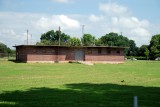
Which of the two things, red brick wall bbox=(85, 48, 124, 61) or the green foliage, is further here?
the green foliage

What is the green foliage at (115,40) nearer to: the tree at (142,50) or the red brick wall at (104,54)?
the tree at (142,50)

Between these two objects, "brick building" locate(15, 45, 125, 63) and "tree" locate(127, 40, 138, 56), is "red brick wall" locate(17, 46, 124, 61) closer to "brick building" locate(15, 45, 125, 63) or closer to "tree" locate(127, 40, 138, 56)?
"brick building" locate(15, 45, 125, 63)

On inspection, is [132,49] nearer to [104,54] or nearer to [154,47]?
[154,47]

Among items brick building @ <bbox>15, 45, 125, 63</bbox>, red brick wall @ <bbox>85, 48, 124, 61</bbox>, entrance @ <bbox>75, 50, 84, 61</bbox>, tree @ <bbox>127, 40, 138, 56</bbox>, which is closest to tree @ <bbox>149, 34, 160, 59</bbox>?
tree @ <bbox>127, 40, 138, 56</bbox>

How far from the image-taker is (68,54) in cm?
5741

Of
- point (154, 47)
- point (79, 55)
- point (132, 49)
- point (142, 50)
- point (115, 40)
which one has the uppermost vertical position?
point (115, 40)

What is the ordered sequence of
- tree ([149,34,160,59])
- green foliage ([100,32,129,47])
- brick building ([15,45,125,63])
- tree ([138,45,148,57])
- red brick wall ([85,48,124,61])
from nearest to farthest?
brick building ([15,45,125,63]) → red brick wall ([85,48,124,61]) → tree ([149,34,160,59]) → tree ([138,45,148,57]) → green foliage ([100,32,129,47])

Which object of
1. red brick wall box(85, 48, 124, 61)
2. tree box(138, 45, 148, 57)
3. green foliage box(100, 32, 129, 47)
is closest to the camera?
red brick wall box(85, 48, 124, 61)

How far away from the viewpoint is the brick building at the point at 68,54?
54.7 meters

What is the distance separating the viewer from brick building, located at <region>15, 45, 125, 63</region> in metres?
54.7

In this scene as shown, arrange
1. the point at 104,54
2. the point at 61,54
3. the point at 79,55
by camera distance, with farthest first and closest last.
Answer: the point at 104,54, the point at 79,55, the point at 61,54

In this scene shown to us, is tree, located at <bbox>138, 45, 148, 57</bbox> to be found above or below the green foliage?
below

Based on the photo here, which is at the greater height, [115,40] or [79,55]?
[115,40]

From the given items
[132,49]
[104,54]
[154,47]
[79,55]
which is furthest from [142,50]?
[79,55]
